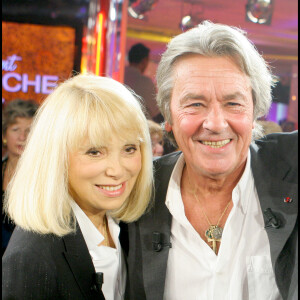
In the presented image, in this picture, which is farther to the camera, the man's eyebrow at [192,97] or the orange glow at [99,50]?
the orange glow at [99,50]

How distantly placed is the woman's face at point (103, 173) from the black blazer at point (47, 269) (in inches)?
6.9

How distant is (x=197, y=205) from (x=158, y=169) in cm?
27

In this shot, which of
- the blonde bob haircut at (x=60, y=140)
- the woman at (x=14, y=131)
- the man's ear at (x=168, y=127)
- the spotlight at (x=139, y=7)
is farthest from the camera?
the spotlight at (x=139, y=7)

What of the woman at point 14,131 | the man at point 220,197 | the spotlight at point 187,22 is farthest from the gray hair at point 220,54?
the spotlight at point 187,22

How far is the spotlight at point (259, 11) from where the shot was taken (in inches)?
167

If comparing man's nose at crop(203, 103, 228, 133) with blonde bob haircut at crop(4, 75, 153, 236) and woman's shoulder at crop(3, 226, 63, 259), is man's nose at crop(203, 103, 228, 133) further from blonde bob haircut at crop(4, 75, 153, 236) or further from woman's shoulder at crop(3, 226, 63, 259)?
woman's shoulder at crop(3, 226, 63, 259)

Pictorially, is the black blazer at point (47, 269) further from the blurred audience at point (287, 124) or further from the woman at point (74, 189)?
the blurred audience at point (287, 124)

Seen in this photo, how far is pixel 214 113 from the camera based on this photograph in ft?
6.29

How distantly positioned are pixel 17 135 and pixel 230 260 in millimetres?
2476

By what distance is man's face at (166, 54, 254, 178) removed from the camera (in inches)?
75.9

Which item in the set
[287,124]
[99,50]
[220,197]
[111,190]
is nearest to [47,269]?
[111,190]

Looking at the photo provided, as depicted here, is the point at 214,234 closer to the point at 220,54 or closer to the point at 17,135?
the point at 220,54

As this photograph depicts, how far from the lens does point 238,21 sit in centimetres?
445

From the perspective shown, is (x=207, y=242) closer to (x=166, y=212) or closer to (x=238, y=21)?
(x=166, y=212)
